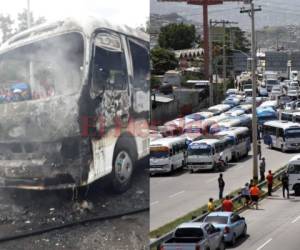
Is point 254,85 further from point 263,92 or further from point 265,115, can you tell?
point 263,92

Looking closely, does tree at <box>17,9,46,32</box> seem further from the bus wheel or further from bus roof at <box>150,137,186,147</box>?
bus roof at <box>150,137,186,147</box>

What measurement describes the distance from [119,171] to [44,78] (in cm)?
107

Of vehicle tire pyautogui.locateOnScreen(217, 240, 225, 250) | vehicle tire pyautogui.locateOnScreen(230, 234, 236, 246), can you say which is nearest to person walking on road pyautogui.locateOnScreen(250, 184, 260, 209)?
vehicle tire pyautogui.locateOnScreen(230, 234, 236, 246)

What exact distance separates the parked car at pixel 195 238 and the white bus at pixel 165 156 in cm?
1203

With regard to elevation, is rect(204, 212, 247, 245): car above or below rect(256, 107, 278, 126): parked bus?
below

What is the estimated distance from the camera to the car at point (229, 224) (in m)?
14.5

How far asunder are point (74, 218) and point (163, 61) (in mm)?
48847

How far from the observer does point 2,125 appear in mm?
5688

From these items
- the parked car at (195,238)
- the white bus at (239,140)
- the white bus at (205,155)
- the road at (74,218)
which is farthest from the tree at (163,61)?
the road at (74,218)

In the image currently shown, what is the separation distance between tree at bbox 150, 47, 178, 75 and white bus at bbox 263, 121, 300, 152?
21688 millimetres

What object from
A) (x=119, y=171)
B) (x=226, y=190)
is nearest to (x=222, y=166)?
(x=226, y=190)

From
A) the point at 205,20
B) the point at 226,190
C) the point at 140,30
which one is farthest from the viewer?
the point at 205,20

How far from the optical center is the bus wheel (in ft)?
20.4

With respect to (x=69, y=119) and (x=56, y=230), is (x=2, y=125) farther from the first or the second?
(x=56, y=230)
